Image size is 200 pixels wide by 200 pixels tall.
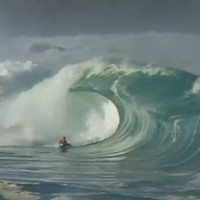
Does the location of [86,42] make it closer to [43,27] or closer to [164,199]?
[43,27]

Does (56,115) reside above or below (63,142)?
above

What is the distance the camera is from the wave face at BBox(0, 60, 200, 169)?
2426mm

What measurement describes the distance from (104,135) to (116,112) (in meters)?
0.14

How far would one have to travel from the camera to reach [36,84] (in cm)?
252

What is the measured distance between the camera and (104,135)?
246 centimetres

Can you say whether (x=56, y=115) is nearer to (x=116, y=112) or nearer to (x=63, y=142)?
(x=63, y=142)

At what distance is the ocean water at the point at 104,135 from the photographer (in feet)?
7.75

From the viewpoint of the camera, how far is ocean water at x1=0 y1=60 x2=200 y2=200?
2361 mm

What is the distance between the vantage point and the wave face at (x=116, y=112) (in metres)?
2.43

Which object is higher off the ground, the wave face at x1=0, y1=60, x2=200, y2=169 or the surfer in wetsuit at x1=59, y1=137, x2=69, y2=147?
the wave face at x1=0, y1=60, x2=200, y2=169

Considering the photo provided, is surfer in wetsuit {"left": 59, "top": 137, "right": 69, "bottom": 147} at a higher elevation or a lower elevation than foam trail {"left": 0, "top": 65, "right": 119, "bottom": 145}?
lower

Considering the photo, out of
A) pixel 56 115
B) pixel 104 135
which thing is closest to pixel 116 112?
pixel 104 135

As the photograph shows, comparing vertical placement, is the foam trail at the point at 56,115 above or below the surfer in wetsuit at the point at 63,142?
above

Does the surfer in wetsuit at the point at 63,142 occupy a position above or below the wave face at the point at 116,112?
below
